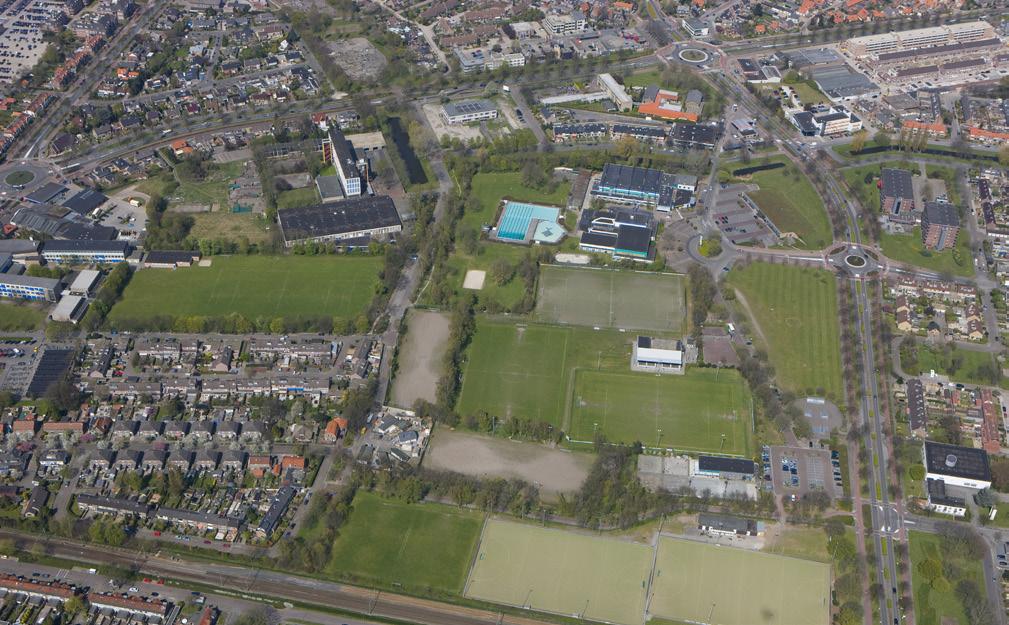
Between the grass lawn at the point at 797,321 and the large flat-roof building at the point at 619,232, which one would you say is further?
the large flat-roof building at the point at 619,232

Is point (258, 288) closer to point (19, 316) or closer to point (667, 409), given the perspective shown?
point (19, 316)

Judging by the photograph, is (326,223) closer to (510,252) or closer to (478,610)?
(510,252)

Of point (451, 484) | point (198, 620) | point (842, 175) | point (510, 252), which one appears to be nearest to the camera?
point (198, 620)

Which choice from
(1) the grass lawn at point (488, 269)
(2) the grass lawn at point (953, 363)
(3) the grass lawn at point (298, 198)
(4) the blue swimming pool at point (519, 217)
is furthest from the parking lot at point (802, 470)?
(3) the grass lawn at point (298, 198)

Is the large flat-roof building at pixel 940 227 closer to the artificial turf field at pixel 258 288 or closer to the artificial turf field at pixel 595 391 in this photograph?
the artificial turf field at pixel 595 391

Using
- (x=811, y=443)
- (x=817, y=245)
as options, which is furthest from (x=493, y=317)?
(x=817, y=245)

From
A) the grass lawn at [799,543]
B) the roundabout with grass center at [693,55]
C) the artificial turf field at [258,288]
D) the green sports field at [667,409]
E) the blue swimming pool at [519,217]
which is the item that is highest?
the grass lawn at [799,543]
